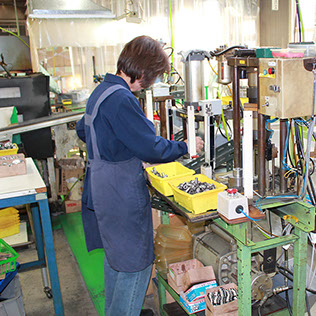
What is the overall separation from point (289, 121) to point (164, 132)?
38.3 inches

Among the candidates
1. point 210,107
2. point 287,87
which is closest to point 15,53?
point 210,107

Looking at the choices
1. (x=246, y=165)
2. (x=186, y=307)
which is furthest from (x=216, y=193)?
(x=186, y=307)

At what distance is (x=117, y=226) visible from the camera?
1648 millimetres

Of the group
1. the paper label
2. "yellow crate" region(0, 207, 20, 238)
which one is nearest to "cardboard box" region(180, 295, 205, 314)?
"yellow crate" region(0, 207, 20, 238)

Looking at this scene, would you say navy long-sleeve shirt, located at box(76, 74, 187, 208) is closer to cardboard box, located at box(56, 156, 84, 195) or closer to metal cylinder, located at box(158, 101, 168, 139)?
metal cylinder, located at box(158, 101, 168, 139)

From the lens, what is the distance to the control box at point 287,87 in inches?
53.6

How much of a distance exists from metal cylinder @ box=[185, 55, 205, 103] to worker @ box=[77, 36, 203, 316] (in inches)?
14.3

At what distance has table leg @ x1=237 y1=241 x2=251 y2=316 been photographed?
1433 millimetres

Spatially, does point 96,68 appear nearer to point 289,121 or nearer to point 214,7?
point 214,7

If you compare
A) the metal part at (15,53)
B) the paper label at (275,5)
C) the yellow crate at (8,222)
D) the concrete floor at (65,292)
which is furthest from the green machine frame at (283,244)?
the paper label at (275,5)

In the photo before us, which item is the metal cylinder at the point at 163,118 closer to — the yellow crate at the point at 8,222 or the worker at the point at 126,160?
the worker at the point at 126,160

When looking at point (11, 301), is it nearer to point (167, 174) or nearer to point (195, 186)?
point (167, 174)

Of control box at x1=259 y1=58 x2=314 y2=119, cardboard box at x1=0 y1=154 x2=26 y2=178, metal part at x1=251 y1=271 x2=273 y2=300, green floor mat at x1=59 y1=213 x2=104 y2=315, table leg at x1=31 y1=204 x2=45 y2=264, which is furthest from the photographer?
table leg at x1=31 y1=204 x2=45 y2=264

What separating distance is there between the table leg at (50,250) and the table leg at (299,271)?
47.2 inches
